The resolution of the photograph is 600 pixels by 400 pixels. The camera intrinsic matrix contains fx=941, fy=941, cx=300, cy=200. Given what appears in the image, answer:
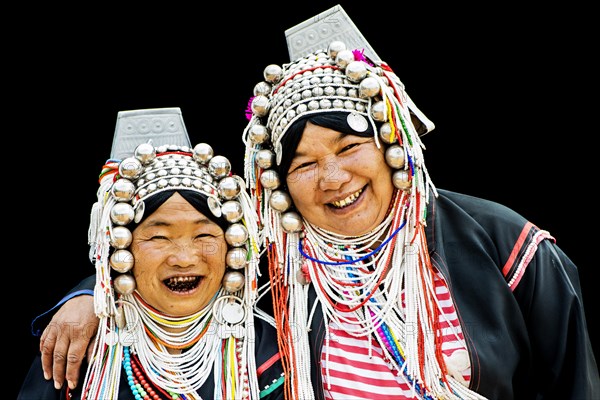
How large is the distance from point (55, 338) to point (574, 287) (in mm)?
1885

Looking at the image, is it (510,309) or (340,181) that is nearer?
(340,181)

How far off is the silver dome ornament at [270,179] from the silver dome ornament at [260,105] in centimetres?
22

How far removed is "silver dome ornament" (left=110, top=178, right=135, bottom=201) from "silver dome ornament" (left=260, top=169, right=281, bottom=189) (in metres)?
0.47

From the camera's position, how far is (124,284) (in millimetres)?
3307

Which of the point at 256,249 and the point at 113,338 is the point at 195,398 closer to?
the point at 113,338

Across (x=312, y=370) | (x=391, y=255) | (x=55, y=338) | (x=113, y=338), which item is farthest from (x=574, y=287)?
(x=55, y=338)

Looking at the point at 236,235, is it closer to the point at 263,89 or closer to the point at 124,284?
the point at 124,284

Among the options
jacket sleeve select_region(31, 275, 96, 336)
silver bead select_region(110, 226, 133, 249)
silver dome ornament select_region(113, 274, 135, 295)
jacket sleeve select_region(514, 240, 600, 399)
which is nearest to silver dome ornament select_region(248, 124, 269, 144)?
silver bead select_region(110, 226, 133, 249)

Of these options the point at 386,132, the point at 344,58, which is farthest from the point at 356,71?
the point at 386,132

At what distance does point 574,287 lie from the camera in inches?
135

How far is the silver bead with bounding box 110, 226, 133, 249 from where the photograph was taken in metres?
3.28

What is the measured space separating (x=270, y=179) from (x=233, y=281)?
1.29ft

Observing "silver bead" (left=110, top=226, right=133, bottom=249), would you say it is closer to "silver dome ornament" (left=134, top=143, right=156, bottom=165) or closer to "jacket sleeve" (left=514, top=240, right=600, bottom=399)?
"silver dome ornament" (left=134, top=143, right=156, bottom=165)

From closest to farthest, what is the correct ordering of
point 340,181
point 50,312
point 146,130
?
point 340,181 < point 50,312 < point 146,130
